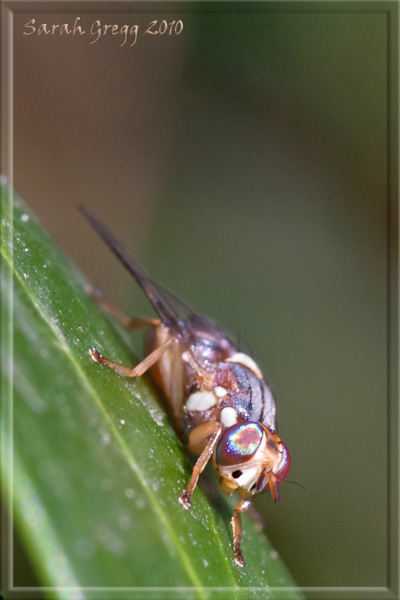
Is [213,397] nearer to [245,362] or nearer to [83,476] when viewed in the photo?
[245,362]

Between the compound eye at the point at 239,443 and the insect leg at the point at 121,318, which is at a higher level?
the insect leg at the point at 121,318

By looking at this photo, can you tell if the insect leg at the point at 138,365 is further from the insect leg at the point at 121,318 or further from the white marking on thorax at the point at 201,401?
the insect leg at the point at 121,318

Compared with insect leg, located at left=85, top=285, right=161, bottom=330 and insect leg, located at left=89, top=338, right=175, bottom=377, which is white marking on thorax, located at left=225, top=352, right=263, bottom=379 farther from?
insect leg, located at left=85, top=285, right=161, bottom=330

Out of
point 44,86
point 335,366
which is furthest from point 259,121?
point 335,366

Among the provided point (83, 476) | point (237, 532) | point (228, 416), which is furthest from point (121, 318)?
point (83, 476)

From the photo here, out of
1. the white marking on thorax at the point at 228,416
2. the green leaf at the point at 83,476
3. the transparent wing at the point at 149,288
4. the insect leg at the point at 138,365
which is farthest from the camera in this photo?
the transparent wing at the point at 149,288

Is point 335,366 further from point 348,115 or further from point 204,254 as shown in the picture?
point 348,115

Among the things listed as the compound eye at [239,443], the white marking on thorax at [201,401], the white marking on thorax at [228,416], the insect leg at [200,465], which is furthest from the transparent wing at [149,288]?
the compound eye at [239,443]
